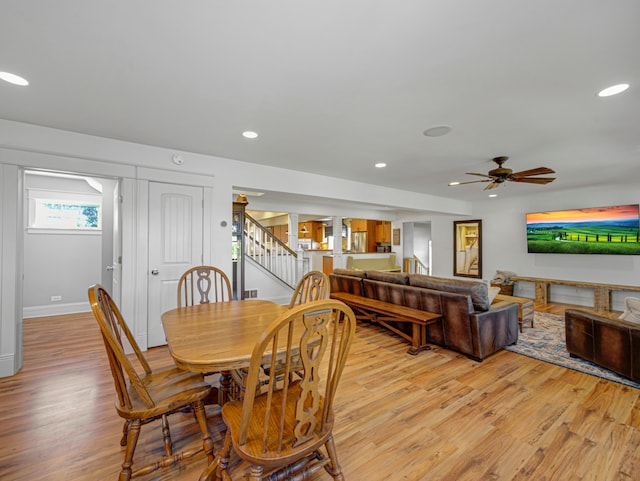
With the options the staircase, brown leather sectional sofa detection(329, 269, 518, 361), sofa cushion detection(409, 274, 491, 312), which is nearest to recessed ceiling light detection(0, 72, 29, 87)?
the staircase

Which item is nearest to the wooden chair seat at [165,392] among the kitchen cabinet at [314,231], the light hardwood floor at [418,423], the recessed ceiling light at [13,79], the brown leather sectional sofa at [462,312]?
the light hardwood floor at [418,423]

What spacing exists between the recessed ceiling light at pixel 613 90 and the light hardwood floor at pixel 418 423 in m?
2.36

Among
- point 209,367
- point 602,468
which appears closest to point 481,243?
point 602,468

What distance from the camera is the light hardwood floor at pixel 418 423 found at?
1603 millimetres

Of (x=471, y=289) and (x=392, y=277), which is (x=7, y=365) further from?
(x=471, y=289)

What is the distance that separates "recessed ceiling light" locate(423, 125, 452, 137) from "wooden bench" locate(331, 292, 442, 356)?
6.49 feet

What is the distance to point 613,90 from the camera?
2053 mm

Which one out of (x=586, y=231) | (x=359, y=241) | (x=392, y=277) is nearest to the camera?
(x=392, y=277)

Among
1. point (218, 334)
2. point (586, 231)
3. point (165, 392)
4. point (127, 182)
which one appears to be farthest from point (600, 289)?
point (127, 182)

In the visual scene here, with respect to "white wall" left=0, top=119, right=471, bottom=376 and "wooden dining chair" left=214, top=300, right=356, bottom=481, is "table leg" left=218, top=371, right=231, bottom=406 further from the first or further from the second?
"white wall" left=0, top=119, right=471, bottom=376

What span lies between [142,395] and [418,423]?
5.79ft

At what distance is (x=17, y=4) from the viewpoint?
4.39ft

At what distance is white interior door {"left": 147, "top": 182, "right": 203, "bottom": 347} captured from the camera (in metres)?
3.32

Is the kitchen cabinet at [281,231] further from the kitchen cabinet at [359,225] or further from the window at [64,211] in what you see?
the window at [64,211]
